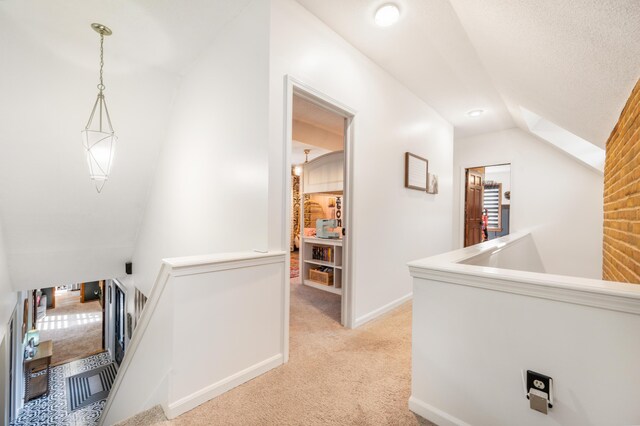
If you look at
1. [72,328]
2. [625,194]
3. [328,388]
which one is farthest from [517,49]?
[72,328]

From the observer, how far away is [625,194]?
182 cm

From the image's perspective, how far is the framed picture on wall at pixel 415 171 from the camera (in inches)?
126

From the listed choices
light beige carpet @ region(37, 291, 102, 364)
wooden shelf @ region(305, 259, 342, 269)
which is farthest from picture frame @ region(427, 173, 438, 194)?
light beige carpet @ region(37, 291, 102, 364)

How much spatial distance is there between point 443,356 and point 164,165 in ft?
11.5

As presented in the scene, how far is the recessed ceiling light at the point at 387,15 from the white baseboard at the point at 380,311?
2476 millimetres

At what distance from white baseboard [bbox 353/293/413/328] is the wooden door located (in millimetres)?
2775

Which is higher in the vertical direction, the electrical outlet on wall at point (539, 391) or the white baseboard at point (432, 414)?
the electrical outlet on wall at point (539, 391)

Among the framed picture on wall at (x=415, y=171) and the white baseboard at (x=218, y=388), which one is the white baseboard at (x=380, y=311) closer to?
the white baseboard at (x=218, y=388)

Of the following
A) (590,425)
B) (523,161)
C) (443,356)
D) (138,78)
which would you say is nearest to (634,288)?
(590,425)

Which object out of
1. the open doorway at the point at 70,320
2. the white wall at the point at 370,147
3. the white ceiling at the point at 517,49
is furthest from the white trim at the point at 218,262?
the open doorway at the point at 70,320

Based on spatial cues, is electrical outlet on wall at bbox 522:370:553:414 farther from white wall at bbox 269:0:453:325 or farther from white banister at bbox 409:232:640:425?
white wall at bbox 269:0:453:325

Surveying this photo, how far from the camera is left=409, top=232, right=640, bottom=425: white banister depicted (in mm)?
926

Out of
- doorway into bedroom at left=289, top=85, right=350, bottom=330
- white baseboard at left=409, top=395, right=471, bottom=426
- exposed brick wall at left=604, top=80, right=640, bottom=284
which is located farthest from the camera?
doorway into bedroom at left=289, top=85, right=350, bottom=330

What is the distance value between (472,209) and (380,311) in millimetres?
3687
